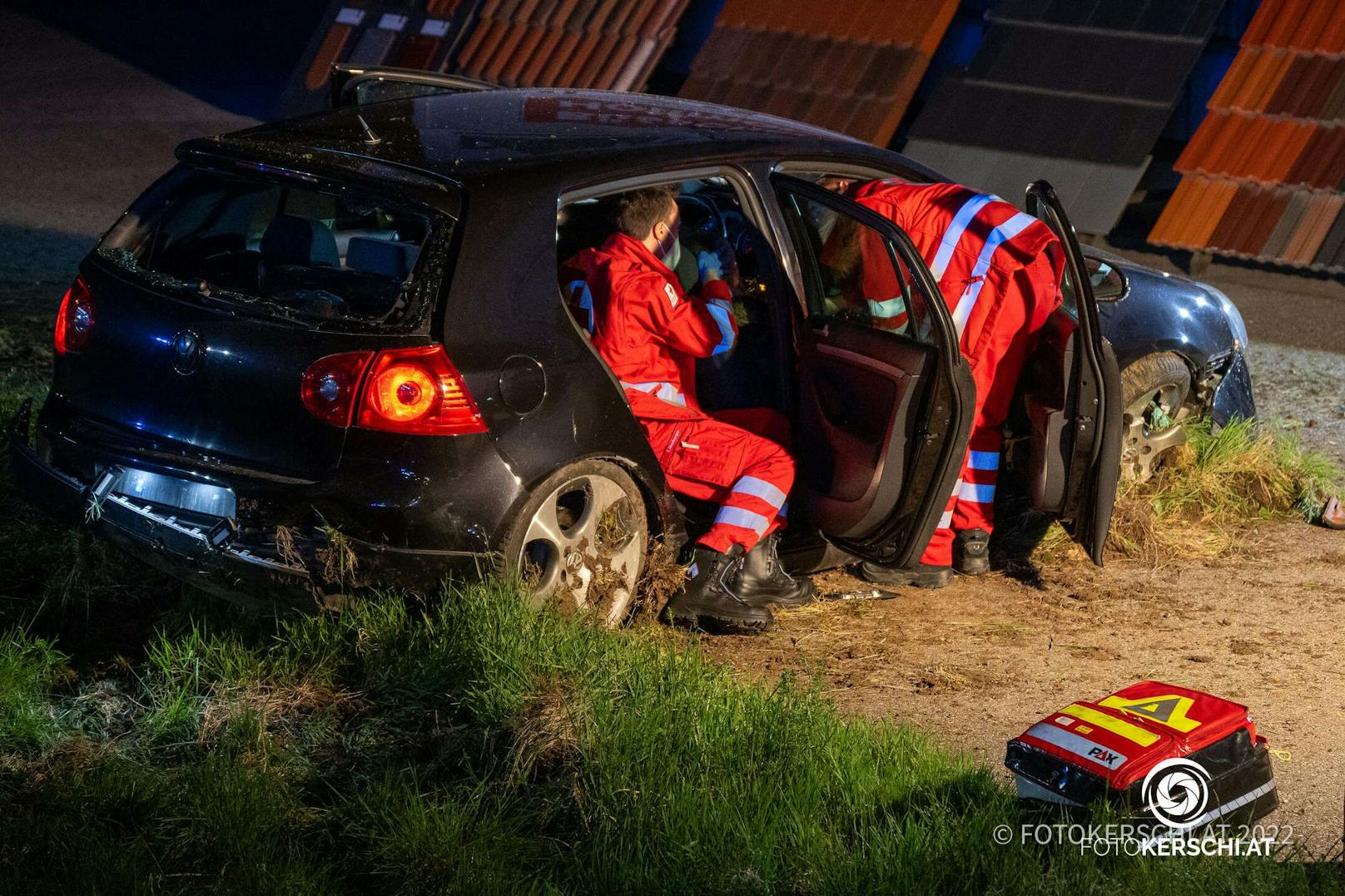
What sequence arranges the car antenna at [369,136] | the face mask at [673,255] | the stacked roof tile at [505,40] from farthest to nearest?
the stacked roof tile at [505,40], the face mask at [673,255], the car antenna at [369,136]

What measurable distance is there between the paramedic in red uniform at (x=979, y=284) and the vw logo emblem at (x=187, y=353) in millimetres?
2100

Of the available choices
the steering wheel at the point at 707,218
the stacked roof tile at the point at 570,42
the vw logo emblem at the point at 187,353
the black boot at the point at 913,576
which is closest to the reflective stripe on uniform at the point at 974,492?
the black boot at the point at 913,576

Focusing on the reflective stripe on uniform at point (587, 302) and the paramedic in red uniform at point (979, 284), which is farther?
the paramedic in red uniform at point (979, 284)

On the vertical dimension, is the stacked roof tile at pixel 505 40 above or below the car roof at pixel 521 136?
above

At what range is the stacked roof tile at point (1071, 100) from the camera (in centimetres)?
1088

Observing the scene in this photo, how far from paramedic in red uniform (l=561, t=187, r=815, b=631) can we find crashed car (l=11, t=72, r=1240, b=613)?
0.17m

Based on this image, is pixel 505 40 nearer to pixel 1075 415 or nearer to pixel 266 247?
pixel 266 247

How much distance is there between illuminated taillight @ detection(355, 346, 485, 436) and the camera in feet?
12.6

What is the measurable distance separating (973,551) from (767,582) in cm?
92

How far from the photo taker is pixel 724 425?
4.78m

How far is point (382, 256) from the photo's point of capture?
424cm

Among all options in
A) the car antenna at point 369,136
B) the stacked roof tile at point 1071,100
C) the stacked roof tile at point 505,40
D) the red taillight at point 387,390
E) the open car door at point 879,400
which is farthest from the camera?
the stacked roof tile at point 505,40

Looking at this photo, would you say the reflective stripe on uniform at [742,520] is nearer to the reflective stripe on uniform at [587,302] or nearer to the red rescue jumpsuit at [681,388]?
the red rescue jumpsuit at [681,388]

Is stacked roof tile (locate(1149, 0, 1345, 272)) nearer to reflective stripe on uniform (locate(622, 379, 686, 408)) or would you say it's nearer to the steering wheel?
the steering wheel
